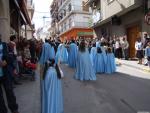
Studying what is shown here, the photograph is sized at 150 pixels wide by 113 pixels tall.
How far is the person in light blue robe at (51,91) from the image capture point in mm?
6766

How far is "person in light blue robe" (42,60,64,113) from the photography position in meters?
6.77

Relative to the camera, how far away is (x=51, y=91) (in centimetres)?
680

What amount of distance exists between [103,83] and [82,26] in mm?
49307

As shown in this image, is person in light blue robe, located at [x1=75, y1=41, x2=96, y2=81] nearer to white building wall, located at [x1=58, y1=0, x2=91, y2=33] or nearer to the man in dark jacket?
the man in dark jacket

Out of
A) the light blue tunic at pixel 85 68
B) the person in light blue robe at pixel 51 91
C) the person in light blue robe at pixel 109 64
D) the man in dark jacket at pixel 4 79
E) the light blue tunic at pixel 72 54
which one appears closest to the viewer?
the person in light blue robe at pixel 51 91

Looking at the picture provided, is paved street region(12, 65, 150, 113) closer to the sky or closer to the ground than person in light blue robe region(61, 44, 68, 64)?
closer to the ground

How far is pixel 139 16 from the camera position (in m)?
24.1

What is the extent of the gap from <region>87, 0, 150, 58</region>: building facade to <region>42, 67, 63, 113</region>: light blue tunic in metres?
16.6

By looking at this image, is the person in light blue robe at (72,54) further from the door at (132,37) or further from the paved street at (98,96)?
the door at (132,37)

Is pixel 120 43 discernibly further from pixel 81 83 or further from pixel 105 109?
pixel 105 109

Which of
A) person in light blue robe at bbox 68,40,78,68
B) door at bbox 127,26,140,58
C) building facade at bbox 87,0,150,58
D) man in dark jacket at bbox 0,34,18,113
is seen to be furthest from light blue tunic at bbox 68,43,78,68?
man in dark jacket at bbox 0,34,18,113

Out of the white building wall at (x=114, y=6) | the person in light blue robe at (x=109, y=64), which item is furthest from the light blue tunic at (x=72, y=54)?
the white building wall at (x=114, y=6)

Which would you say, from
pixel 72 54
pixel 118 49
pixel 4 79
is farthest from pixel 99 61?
pixel 4 79

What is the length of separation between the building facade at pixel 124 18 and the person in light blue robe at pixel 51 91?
16578mm
